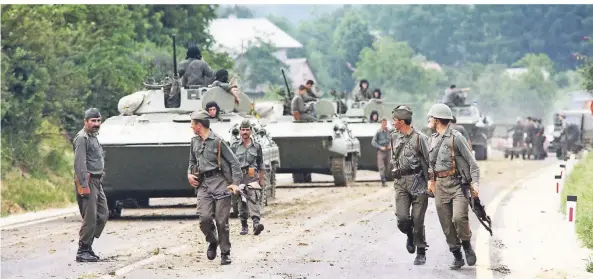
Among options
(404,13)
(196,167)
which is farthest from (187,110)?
(404,13)

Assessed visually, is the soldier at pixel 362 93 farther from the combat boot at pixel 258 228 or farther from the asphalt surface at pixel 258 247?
the combat boot at pixel 258 228

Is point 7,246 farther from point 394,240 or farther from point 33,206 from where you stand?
point 33,206

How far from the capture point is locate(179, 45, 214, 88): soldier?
80.2ft

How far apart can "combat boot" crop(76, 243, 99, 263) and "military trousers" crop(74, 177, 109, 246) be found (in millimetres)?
54

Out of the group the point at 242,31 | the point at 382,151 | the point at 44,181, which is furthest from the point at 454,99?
the point at 242,31

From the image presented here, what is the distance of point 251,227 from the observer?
2052 centimetres

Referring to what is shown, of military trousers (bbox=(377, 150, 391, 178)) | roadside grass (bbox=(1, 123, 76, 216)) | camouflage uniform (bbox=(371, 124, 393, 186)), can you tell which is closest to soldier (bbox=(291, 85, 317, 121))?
camouflage uniform (bbox=(371, 124, 393, 186))

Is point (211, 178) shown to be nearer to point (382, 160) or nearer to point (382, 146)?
point (382, 146)

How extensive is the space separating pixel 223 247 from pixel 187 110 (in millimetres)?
8815

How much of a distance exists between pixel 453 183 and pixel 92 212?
415 cm

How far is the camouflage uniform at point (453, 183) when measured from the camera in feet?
49.9

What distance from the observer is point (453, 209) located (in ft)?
50.1

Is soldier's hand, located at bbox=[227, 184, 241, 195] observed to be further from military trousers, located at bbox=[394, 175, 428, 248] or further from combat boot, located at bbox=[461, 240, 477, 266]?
combat boot, located at bbox=[461, 240, 477, 266]

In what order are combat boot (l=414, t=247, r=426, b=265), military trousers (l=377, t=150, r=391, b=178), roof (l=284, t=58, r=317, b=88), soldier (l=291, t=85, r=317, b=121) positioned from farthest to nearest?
roof (l=284, t=58, r=317, b=88) → soldier (l=291, t=85, r=317, b=121) → military trousers (l=377, t=150, r=391, b=178) → combat boot (l=414, t=247, r=426, b=265)
